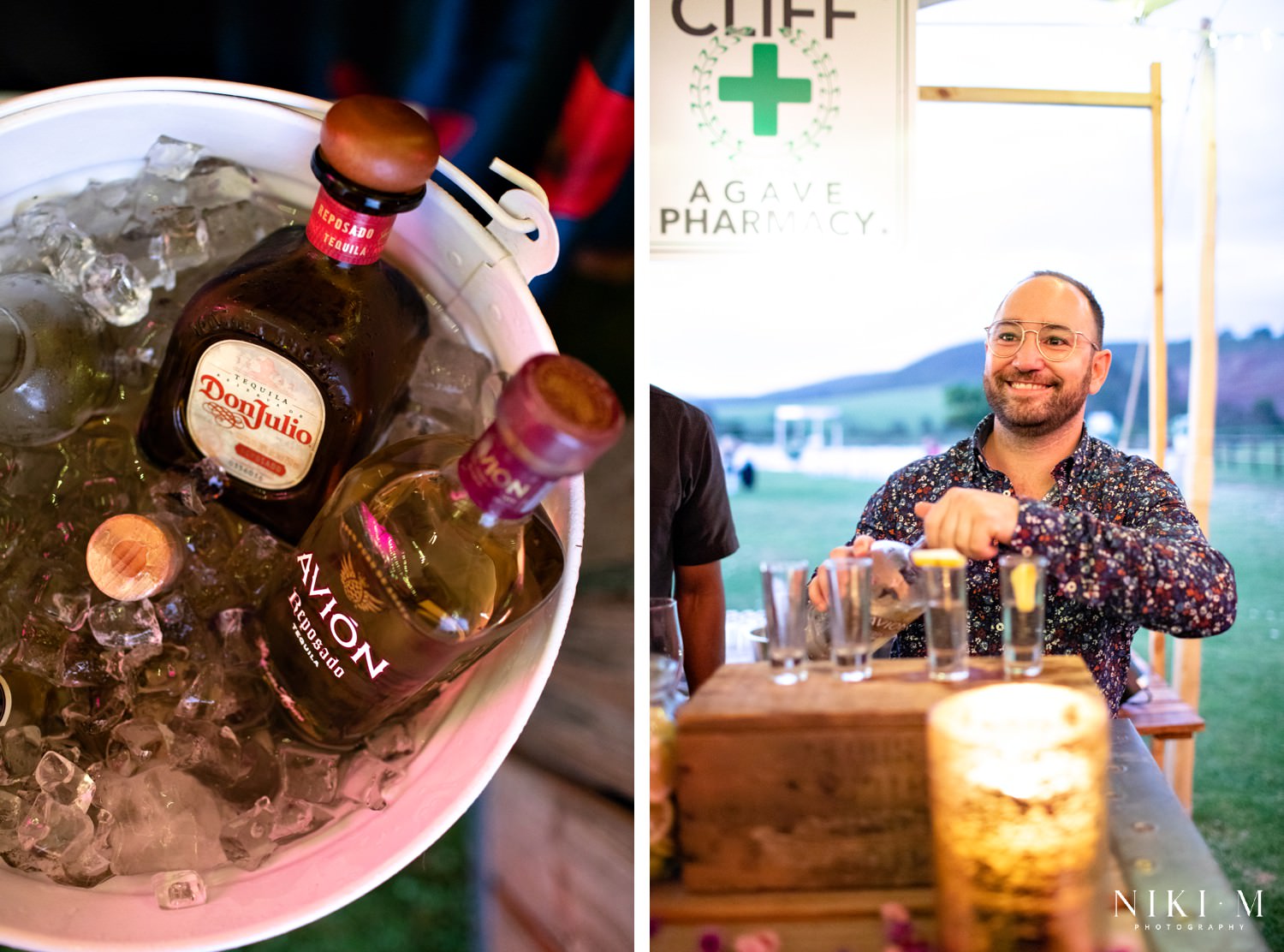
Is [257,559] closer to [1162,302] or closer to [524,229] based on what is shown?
[524,229]

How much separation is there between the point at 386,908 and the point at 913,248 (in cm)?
85

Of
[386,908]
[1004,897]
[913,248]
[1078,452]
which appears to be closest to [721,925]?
[1004,897]

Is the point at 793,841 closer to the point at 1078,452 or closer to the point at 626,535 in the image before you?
the point at 626,535

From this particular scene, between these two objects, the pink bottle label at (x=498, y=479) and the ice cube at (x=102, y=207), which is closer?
the pink bottle label at (x=498, y=479)

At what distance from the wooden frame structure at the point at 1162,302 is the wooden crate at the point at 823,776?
0.11 m

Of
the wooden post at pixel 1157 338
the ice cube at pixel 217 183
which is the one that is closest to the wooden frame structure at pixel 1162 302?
the wooden post at pixel 1157 338

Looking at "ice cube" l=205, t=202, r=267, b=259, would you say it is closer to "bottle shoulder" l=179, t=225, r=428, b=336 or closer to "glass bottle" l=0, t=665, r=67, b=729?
"bottle shoulder" l=179, t=225, r=428, b=336

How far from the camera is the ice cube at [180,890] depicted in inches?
32.8

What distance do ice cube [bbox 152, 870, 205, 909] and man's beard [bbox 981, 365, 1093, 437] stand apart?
31.5 inches

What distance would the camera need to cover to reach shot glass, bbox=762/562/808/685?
0.92 m

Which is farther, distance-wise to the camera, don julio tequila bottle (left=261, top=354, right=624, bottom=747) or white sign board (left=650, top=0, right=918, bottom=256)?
white sign board (left=650, top=0, right=918, bottom=256)

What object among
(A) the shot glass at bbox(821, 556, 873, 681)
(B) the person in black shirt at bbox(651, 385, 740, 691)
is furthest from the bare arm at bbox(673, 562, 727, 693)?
(A) the shot glass at bbox(821, 556, 873, 681)

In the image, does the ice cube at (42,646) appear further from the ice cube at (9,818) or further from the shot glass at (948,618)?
the shot glass at (948,618)

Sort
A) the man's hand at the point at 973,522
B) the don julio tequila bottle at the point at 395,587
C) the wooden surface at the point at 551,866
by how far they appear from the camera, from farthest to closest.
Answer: the wooden surface at the point at 551,866
the man's hand at the point at 973,522
the don julio tequila bottle at the point at 395,587
